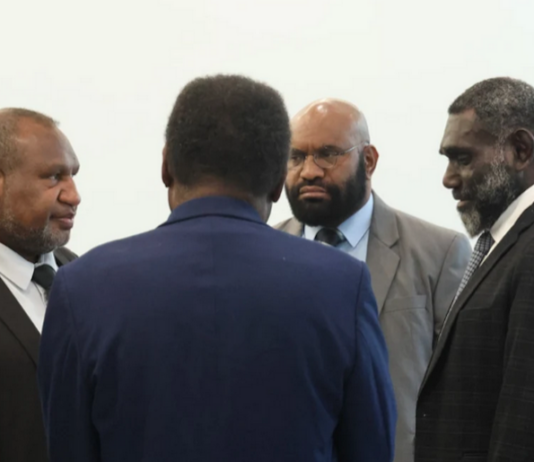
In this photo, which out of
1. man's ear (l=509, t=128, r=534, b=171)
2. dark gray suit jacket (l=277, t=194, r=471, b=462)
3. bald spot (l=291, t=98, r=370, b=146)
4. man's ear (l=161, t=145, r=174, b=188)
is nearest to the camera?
man's ear (l=161, t=145, r=174, b=188)

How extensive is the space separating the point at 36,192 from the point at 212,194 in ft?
3.86

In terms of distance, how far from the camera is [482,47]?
4.27m

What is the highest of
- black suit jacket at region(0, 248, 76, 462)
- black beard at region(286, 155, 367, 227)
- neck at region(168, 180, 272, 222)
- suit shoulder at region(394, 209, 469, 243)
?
neck at region(168, 180, 272, 222)

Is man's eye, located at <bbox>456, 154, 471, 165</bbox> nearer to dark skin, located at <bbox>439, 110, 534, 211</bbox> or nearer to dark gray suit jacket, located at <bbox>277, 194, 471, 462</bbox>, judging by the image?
dark skin, located at <bbox>439, 110, 534, 211</bbox>

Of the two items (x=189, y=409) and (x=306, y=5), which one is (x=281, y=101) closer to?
(x=189, y=409)

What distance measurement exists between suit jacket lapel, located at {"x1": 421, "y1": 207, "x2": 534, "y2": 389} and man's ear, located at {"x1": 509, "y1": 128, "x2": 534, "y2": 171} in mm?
244

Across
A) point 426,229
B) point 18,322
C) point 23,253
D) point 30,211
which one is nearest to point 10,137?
point 30,211

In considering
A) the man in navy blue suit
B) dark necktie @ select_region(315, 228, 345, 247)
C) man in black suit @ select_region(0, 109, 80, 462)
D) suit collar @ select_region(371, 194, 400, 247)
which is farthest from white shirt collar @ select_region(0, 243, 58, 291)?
suit collar @ select_region(371, 194, 400, 247)

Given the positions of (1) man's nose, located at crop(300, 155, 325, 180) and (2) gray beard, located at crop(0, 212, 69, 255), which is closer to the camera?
(2) gray beard, located at crop(0, 212, 69, 255)

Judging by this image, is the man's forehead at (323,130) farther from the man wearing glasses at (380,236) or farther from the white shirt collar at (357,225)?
the white shirt collar at (357,225)

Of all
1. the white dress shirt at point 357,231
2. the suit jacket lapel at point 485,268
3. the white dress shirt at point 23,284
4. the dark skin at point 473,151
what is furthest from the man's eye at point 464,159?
the white dress shirt at point 23,284

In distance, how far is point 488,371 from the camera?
7.53 feet

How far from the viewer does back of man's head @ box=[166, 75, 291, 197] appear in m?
1.73

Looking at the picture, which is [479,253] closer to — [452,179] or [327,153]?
[452,179]
